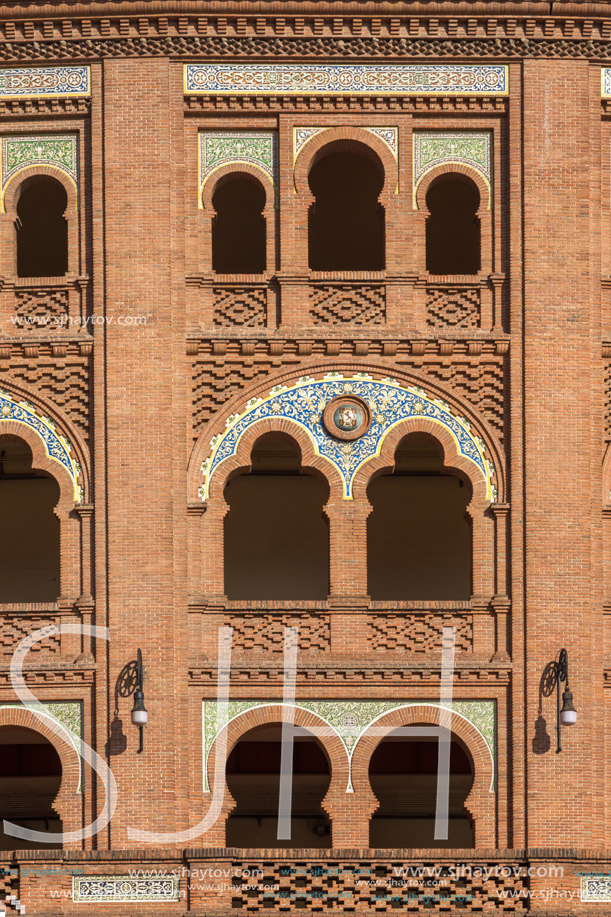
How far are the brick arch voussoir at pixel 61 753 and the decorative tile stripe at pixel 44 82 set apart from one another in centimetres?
852

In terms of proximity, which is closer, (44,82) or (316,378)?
(316,378)

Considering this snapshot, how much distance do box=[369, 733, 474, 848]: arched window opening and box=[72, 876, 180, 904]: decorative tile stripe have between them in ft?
23.1

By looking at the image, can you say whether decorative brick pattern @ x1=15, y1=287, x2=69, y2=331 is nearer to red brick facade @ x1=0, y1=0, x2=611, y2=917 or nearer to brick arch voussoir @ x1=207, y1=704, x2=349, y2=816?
red brick facade @ x1=0, y1=0, x2=611, y2=917

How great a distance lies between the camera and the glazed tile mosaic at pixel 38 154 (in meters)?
24.2

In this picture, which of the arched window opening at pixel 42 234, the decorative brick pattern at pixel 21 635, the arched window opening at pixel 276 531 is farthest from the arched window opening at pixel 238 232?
the decorative brick pattern at pixel 21 635

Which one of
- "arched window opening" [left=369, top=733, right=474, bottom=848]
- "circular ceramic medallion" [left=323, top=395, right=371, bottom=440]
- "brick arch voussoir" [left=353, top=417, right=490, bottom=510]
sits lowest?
"arched window opening" [left=369, top=733, right=474, bottom=848]

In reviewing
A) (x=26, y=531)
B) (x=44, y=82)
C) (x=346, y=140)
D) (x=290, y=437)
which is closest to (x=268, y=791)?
(x=26, y=531)

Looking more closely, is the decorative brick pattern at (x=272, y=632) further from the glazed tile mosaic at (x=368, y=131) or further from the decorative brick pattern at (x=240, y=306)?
the glazed tile mosaic at (x=368, y=131)

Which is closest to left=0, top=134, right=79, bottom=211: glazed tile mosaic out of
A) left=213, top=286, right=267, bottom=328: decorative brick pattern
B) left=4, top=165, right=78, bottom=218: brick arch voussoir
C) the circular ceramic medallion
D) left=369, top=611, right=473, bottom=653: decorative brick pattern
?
left=4, top=165, right=78, bottom=218: brick arch voussoir

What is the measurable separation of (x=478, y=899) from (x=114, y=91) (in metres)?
11.9

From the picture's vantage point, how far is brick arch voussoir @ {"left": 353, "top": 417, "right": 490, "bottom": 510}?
77.6 ft

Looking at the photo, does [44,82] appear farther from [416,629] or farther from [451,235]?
[416,629]

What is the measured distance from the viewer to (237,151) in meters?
24.2

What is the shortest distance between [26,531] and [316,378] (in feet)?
22.7
